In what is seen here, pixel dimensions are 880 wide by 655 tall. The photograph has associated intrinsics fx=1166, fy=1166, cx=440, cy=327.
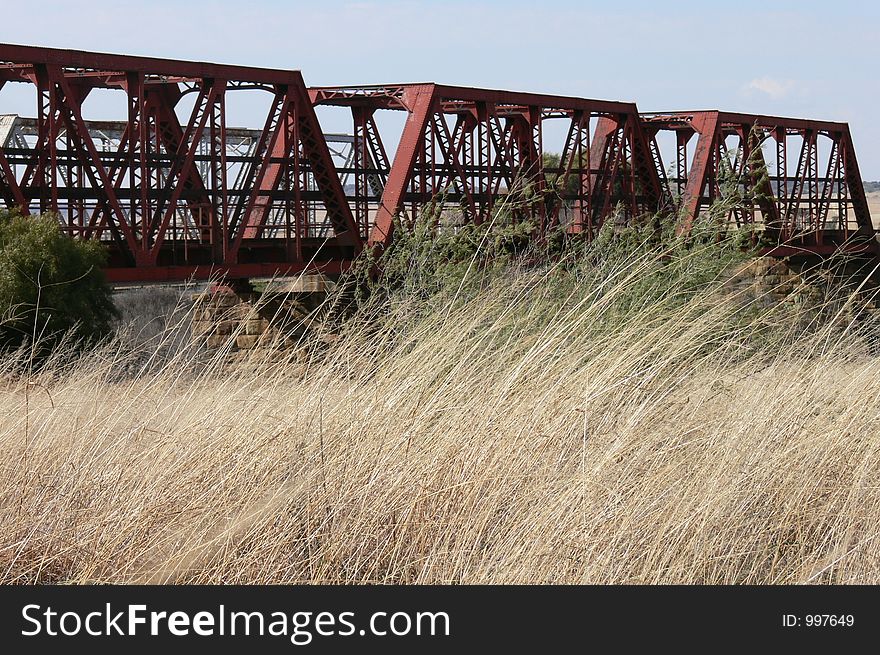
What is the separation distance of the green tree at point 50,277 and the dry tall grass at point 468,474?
10.7 metres

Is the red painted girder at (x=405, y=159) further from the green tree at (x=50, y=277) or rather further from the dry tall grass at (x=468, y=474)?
the dry tall grass at (x=468, y=474)

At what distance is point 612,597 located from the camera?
13.3 feet

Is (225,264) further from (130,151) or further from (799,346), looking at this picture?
(799,346)

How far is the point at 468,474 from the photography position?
4754 mm

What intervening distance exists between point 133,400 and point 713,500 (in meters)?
2.96

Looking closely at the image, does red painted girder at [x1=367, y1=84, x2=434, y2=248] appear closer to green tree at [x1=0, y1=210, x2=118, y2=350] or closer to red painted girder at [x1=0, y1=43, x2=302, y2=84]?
red painted girder at [x1=0, y1=43, x2=302, y2=84]

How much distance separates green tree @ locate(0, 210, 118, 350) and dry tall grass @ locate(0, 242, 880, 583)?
420 inches

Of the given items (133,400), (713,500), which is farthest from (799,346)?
(133,400)

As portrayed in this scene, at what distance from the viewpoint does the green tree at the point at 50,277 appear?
1606 centimetres

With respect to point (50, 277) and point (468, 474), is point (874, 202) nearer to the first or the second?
point (50, 277)

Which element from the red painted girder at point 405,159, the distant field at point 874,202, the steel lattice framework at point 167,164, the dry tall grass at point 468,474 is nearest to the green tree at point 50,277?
the steel lattice framework at point 167,164

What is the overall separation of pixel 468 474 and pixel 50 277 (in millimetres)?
13089

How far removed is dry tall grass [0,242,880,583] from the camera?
14.4 feet

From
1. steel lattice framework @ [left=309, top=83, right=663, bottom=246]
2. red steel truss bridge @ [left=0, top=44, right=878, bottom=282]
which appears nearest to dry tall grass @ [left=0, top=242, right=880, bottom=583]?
red steel truss bridge @ [left=0, top=44, right=878, bottom=282]
